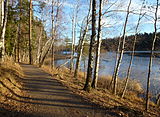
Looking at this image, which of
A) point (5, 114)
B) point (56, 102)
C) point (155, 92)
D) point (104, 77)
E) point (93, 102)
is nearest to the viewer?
point (5, 114)

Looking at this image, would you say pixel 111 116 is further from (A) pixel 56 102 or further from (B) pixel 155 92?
(B) pixel 155 92

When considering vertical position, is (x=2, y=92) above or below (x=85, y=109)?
above

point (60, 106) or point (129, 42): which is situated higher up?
point (129, 42)

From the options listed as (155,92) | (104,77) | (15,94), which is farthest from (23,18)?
(155,92)

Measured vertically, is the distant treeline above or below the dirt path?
above

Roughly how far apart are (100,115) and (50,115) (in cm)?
169

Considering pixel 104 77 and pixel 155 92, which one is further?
pixel 104 77

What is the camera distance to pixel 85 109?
4840 mm

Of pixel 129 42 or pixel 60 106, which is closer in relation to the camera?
pixel 60 106

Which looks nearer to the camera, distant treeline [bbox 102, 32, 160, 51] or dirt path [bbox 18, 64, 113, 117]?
dirt path [bbox 18, 64, 113, 117]

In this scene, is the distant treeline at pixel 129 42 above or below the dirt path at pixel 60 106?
above

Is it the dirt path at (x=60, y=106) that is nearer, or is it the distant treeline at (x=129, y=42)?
the dirt path at (x=60, y=106)

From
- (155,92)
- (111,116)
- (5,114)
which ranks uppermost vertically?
(5,114)

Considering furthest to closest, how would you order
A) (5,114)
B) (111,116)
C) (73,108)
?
(73,108) → (111,116) → (5,114)
